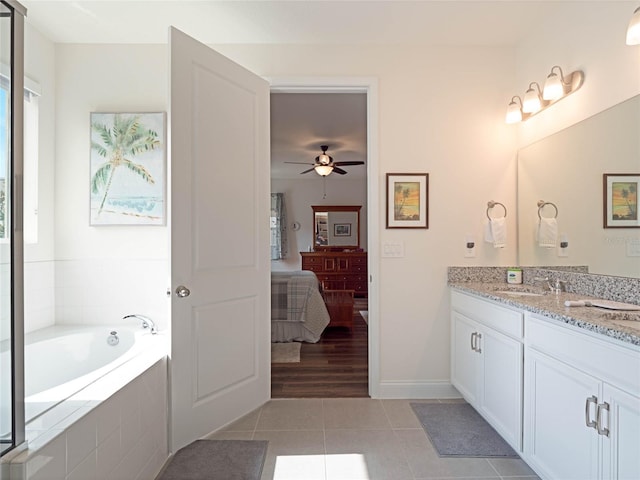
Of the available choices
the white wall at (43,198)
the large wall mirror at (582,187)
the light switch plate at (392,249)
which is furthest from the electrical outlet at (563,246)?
the white wall at (43,198)

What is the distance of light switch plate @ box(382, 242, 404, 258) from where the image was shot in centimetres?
269

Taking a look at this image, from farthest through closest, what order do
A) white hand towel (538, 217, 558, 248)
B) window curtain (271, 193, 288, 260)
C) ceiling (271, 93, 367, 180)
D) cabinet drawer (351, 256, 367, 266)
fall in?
window curtain (271, 193, 288, 260), cabinet drawer (351, 256, 367, 266), ceiling (271, 93, 367, 180), white hand towel (538, 217, 558, 248)

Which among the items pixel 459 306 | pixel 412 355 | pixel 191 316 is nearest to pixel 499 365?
pixel 459 306

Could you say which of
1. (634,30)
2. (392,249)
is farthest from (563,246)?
(634,30)

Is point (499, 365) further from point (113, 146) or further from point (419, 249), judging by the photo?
point (113, 146)

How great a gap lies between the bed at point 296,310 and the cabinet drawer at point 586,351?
103 inches

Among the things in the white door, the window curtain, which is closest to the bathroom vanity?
the white door

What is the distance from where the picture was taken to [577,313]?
4.97 ft

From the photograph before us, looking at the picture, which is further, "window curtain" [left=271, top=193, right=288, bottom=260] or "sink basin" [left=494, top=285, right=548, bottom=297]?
"window curtain" [left=271, top=193, right=288, bottom=260]

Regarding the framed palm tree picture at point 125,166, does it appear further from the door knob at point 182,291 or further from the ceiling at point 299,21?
the door knob at point 182,291

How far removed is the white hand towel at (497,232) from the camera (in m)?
2.62

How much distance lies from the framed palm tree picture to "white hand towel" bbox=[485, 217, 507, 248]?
2.40m

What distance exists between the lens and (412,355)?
270 cm

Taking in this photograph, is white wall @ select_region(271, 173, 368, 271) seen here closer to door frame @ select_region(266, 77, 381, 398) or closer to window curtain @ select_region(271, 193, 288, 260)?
window curtain @ select_region(271, 193, 288, 260)
